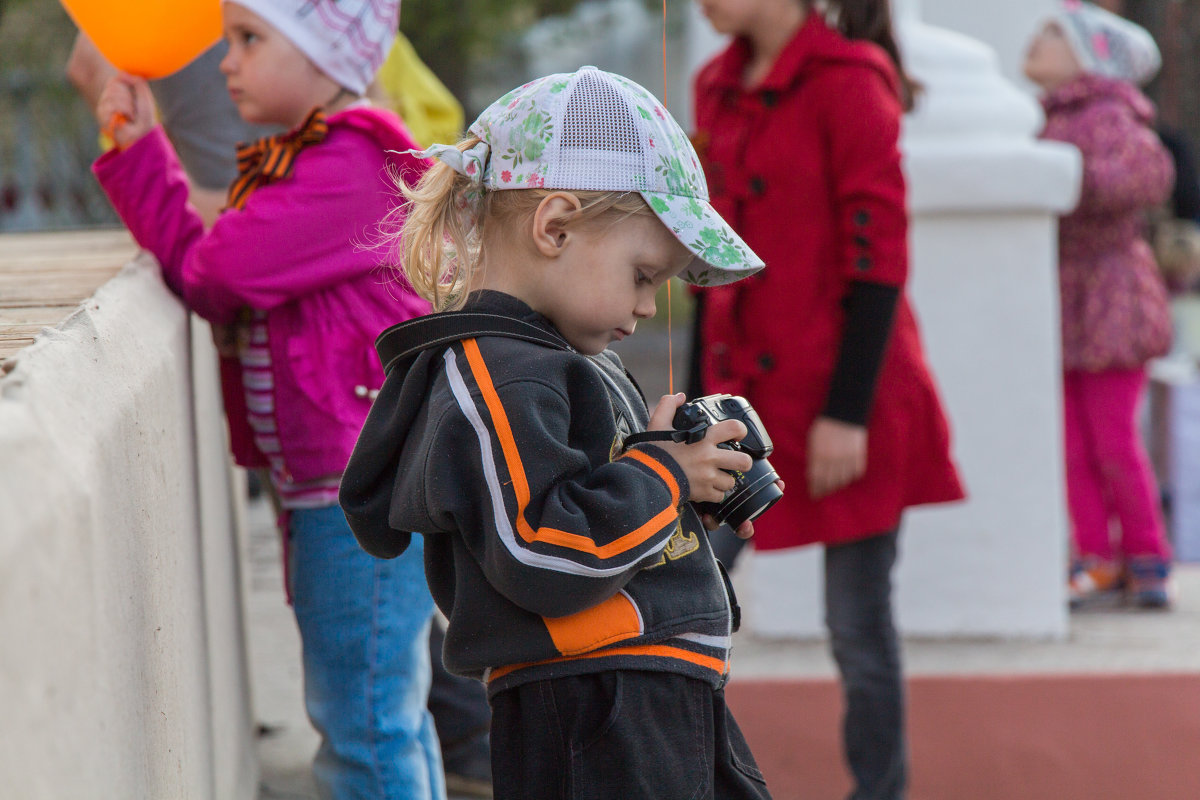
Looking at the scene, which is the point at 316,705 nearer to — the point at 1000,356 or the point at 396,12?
the point at 396,12

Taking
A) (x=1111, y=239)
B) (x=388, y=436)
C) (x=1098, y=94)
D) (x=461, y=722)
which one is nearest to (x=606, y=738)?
(x=388, y=436)

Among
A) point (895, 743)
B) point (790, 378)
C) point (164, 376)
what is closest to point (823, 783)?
point (895, 743)

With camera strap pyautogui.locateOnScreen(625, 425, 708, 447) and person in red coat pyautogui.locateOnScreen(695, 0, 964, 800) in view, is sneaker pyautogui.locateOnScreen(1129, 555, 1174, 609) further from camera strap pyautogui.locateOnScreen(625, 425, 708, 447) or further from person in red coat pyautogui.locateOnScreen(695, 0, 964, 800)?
camera strap pyautogui.locateOnScreen(625, 425, 708, 447)

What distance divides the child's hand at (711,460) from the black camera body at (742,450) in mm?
17

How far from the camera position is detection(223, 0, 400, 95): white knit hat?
6.95ft

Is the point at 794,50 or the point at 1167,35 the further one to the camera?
the point at 1167,35

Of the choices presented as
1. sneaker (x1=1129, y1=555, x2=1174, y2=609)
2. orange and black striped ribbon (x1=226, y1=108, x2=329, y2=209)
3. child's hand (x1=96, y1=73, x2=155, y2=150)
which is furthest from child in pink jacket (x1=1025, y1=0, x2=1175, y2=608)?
child's hand (x1=96, y1=73, x2=155, y2=150)

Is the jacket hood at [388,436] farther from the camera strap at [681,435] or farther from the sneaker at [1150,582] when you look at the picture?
the sneaker at [1150,582]

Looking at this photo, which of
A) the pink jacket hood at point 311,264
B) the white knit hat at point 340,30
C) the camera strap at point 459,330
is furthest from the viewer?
the white knit hat at point 340,30

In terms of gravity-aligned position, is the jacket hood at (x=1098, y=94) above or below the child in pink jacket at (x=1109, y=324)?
above

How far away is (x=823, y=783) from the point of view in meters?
3.33

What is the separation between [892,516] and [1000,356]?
1410 mm

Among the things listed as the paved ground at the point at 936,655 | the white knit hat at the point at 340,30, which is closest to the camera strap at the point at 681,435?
the white knit hat at the point at 340,30

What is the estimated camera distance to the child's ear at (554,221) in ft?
5.00
